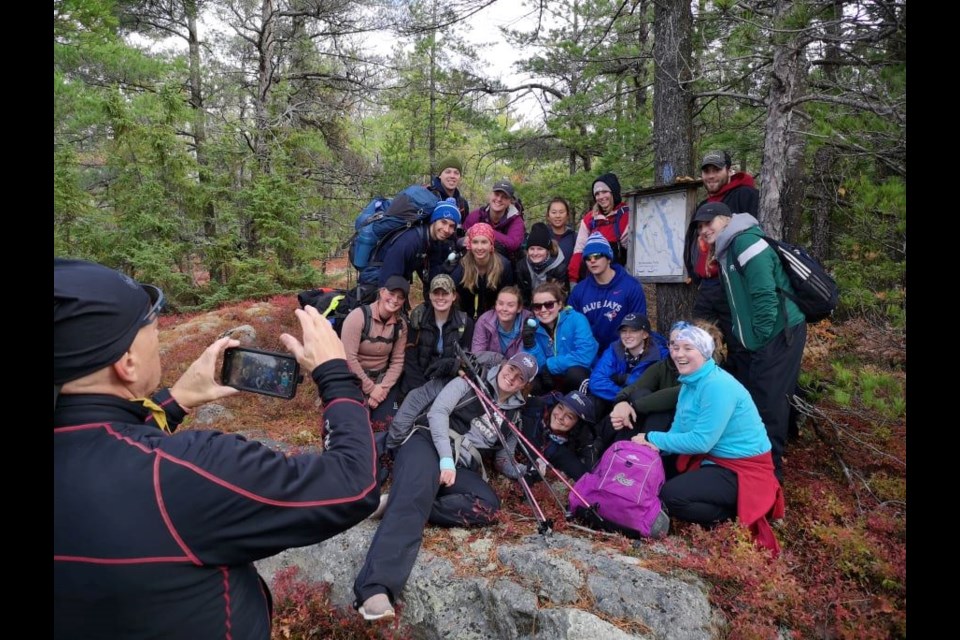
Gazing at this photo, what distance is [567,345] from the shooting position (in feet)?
19.8

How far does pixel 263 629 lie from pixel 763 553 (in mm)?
3628

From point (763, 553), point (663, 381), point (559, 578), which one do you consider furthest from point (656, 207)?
point (559, 578)

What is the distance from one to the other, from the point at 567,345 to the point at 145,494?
504 centimetres

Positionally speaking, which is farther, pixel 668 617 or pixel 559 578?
pixel 559 578

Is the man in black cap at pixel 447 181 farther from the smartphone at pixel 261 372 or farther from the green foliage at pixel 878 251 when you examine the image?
the smartphone at pixel 261 372

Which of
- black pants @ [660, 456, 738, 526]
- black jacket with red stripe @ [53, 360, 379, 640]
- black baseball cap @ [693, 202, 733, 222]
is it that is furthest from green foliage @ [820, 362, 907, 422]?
black jacket with red stripe @ [53, 360, 379, 640]

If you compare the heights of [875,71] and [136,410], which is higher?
[875,71]

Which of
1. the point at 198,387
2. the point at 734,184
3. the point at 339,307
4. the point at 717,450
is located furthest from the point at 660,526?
the point at 339,307

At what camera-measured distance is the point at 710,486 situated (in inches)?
169

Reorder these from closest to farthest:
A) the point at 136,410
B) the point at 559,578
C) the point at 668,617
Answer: the point at 136,410
the point at 668,617
the point at 559,578

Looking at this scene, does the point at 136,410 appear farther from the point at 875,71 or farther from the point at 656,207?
the point at 656,207

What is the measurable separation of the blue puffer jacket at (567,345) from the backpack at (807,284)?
2.10 meters
